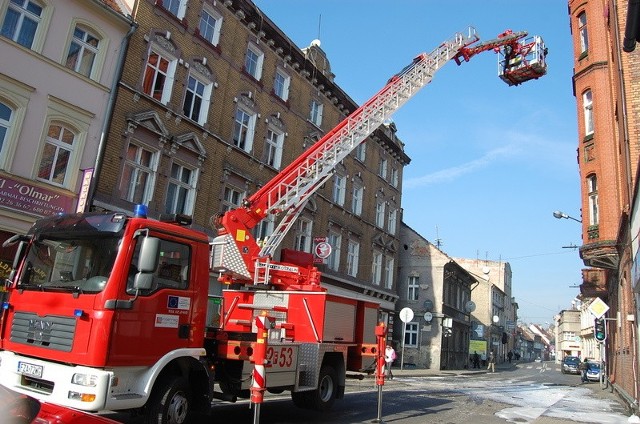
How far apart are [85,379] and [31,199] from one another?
960cm

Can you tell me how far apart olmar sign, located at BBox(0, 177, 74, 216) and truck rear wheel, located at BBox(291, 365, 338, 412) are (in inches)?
353

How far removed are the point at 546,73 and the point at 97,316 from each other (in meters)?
16.4

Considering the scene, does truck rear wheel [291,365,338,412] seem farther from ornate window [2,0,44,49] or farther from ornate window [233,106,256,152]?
ornate window [233,106,256,152]

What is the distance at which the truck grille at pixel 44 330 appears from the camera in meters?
5.89

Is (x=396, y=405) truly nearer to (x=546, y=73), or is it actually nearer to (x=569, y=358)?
(x=546, y=73)

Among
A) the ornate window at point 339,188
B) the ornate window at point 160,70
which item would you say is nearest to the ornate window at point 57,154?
the ornate window at point 160,70

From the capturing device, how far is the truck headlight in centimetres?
559

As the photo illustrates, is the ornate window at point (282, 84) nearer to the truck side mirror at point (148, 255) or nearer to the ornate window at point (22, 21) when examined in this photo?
the ornate window at point (22, 21)

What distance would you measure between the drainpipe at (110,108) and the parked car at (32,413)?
12154 millimetres

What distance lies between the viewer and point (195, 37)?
741 inches

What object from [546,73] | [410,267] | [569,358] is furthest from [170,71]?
[569,358]

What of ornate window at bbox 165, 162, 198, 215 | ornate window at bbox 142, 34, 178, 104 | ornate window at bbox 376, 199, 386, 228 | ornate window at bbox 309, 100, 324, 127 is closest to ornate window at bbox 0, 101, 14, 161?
ornate window at bbox 142, 34, 178, 104

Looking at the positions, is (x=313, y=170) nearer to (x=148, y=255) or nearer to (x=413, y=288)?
(x=148, y=255)

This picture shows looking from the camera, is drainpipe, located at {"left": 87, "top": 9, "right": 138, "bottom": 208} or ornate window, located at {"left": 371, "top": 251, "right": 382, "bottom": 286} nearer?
drainpipe, located at {"left": 87, "top": 9, "right": 138, "bottom": 208}
